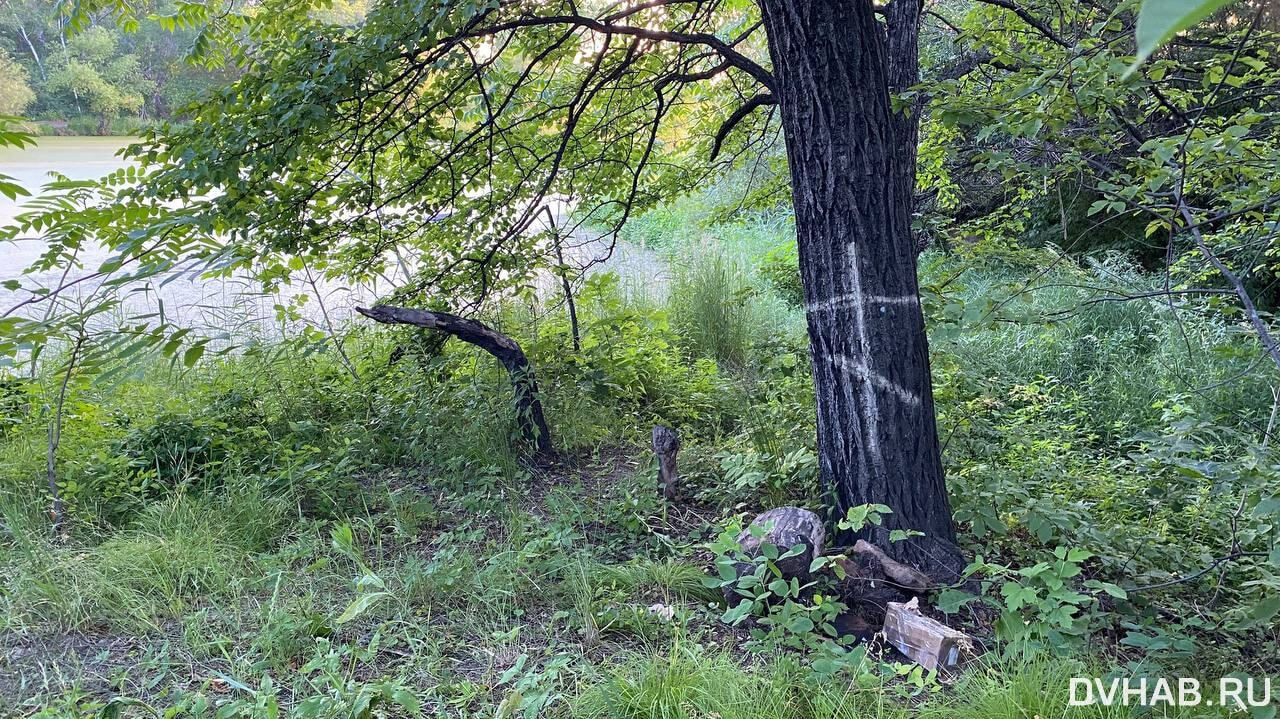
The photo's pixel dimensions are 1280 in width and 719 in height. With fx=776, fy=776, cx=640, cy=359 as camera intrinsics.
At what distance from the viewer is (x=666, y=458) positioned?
362 cm

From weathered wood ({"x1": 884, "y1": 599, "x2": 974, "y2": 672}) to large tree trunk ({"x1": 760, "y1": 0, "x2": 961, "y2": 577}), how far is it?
1.09ft

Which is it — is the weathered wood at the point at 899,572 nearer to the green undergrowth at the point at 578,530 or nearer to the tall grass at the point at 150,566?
the green undergrowth at the point at 578,530

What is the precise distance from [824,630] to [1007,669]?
0.56 m

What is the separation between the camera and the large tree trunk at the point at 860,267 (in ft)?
8.86

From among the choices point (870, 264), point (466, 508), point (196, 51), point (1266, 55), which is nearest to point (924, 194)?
point (1266, 55)

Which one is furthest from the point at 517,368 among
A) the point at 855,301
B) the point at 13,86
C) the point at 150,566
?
the point at 13,86

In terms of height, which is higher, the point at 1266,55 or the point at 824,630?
the point at 1266,55

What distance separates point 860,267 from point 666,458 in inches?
52.7

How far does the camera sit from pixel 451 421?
436cm

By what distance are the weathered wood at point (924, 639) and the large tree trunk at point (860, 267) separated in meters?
0.33

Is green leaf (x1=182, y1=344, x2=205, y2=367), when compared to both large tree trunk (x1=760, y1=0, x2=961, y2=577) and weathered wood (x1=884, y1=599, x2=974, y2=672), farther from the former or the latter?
weathered wood (x1=884, y1=599, x2=974, y2=672)

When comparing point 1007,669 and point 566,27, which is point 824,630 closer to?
point 1007,669

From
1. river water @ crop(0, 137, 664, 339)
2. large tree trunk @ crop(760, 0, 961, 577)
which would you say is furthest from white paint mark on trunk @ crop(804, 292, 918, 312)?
river water @ crop(0, 137, 664, 339)

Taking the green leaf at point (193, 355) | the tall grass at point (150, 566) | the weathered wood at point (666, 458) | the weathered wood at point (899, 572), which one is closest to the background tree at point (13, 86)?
the tall grass at point (150, 566)
